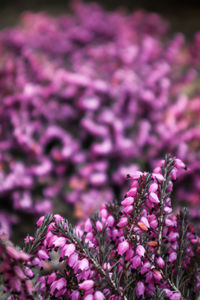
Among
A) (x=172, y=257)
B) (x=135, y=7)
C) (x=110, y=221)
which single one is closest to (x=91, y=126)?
(x=110, y=221)

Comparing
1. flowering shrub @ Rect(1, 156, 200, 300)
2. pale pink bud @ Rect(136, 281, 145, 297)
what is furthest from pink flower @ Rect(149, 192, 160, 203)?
pale pink bud @ Rect(136, 281, 145, 297)

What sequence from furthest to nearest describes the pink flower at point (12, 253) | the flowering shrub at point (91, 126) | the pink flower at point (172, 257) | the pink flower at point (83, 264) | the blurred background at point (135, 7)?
the blurred background at point (135, 7) → the flowering shrub at point (91, 126) → the pink flower at point (172, 257) → the pink flower at point (83, 264) → the pink flower at point (12, 253)

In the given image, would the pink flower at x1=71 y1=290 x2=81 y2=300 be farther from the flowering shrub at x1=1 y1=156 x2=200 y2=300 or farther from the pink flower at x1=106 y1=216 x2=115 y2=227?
the pink flower at x1=106 y1=216 x2=115 y2=227

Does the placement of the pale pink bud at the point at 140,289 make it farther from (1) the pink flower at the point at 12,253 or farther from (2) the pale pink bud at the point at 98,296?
(1) the pink flower at the point at 12,253

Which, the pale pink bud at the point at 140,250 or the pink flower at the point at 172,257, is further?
the pink flower at the point at 172,257

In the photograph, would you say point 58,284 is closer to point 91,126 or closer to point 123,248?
point 123,248

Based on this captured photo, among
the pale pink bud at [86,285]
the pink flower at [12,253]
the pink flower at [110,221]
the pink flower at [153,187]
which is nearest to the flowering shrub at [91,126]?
the pink flower at [110,221]
